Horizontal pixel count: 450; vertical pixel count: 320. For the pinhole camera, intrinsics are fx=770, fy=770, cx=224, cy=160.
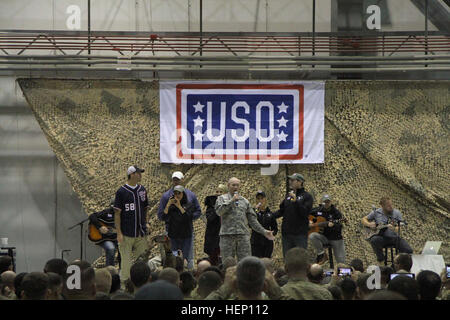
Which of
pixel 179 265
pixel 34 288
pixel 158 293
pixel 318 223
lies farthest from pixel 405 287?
pixel 318 223

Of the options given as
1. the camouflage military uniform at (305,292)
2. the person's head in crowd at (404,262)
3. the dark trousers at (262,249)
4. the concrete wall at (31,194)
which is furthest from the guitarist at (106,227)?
the camouflage military uniform at (305,292)

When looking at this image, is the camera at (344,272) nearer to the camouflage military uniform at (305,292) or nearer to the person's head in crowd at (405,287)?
the camouflage military uniform at (305,292)

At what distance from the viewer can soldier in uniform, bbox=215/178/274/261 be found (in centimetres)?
1270

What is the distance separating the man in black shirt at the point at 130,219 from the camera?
12047 mm

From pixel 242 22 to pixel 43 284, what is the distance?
10684mm

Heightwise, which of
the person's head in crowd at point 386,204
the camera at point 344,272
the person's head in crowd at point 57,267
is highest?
the person's head in crowd at point 386,204

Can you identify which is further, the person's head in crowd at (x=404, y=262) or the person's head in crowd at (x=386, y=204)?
the person's head in crowd at (x=386, y=204)

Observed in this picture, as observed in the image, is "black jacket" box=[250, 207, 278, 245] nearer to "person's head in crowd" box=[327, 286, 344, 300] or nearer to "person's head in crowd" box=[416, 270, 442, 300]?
"person's head in crowd" box=[327, 286, 344, 300]

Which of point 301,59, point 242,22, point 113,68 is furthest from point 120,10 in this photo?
point 301,59

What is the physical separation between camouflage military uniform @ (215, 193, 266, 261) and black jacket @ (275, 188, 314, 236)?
71 centimetres

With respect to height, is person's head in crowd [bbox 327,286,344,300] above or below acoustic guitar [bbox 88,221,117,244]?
below

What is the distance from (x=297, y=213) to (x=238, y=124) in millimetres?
2480

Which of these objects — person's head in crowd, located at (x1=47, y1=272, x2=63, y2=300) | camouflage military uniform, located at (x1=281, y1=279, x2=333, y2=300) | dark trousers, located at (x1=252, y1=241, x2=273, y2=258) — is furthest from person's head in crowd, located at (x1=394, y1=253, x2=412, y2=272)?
dark trousers, located at (x1=252, y1=241, x2=273, y2=258)

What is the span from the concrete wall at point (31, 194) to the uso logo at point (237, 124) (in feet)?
8.58
